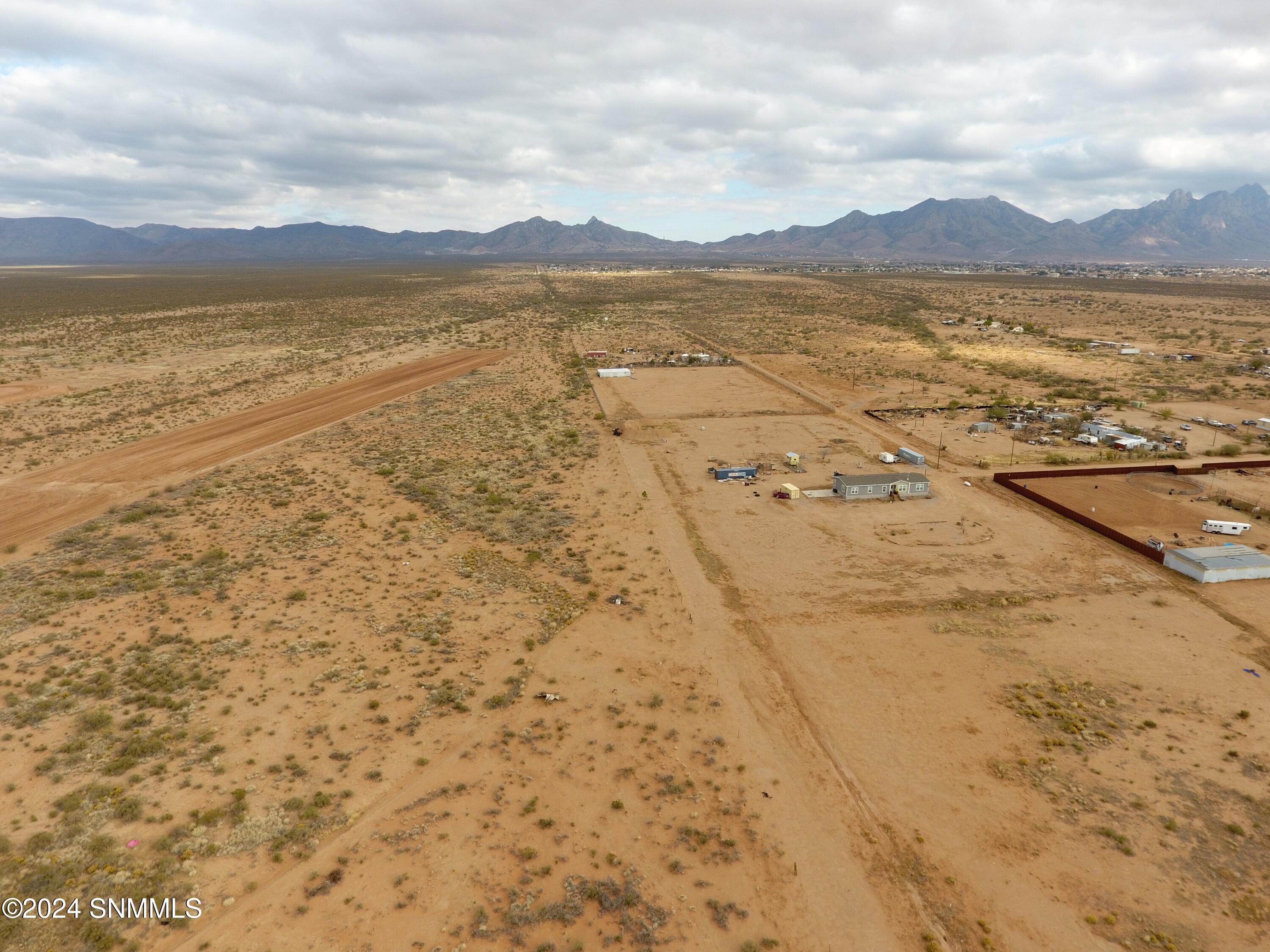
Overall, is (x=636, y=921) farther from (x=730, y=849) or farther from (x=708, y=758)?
(x=708, y=758)

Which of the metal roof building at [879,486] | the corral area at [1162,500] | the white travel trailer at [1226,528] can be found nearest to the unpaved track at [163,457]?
the metal roof building at [879,486]

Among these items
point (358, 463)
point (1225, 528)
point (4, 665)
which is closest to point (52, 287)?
point (358, 463)

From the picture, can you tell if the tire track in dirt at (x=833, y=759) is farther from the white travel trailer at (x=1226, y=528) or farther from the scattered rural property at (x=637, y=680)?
the white travel trailer at (x=1226, y=528)

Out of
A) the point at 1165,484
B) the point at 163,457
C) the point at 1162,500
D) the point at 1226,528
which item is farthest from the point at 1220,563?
the point at 163,457

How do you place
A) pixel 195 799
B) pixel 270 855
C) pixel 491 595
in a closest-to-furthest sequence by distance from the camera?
1. pixel 270 855
2. pixel 195 799
3. pixel 491 595

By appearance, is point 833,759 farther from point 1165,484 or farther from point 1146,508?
point 1165,484

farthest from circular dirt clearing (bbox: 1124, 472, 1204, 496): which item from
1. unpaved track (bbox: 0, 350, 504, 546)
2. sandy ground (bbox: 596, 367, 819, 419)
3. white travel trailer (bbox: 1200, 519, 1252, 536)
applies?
unpaved track (bbox: 0, 350, 504, 546)
